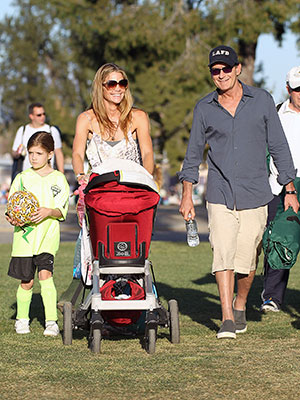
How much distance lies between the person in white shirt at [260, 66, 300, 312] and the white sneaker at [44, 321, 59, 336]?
7.32 feet

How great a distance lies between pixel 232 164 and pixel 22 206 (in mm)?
1594

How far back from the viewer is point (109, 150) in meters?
6.79

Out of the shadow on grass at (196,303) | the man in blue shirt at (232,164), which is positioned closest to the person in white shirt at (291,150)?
the shadow on grass at (196,303)

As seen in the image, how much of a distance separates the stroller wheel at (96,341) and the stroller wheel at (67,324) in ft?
1.25

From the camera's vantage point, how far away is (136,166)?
6188 mm

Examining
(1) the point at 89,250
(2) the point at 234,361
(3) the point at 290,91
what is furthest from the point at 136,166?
(3) the point at 290,91

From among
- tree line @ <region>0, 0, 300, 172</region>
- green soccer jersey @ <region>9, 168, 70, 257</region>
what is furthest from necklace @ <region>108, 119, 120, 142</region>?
tree line @ <region>0, 0, 300, 172</region>

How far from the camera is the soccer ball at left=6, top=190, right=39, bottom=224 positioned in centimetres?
676

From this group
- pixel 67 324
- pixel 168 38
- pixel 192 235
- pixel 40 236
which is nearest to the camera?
pixel 67 324

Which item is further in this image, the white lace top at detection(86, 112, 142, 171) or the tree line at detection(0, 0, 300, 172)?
the tree line at detection(0, 0, 300, 172)

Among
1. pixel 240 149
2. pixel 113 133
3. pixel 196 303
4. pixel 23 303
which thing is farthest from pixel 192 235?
pixel 196 303

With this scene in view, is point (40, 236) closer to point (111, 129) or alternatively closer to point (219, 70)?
point (111, 129)

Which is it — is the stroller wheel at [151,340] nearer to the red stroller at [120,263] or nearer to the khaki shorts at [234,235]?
the red stroller at [120,263]

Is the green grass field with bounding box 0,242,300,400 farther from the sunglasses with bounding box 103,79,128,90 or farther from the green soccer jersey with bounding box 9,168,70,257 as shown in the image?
the sunglasses with bounding box 103,79,128,90
